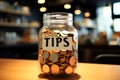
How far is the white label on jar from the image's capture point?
0.63 m

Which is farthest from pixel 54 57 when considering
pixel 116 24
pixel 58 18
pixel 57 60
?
pixel 116 24

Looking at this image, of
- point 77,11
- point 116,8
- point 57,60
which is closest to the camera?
point 57,60

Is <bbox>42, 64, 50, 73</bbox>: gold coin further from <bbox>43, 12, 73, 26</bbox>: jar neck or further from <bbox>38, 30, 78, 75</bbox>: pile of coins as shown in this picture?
<bbox>43, 12, 73, 26</bbox>: jar neck

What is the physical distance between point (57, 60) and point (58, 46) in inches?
1.6

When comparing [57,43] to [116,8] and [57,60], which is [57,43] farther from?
[116,8]

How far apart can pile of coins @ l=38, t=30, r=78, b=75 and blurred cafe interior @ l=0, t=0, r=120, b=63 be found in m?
0.79

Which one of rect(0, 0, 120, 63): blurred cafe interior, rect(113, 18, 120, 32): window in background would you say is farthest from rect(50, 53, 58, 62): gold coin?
rect(113, 18, 120, 32): window in background

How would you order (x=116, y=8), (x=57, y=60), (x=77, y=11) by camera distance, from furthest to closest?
(x=77, y=11), (x=116, y=8), (x=57, y=60)

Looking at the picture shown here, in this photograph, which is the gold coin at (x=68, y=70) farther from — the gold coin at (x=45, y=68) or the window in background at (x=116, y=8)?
the window in background at (x=116, y=8)

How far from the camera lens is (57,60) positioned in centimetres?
62

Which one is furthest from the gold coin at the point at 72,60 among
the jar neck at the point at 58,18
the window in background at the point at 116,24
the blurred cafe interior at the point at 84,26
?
the window in background at the point at 116,24

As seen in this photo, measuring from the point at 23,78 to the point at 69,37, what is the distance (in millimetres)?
176

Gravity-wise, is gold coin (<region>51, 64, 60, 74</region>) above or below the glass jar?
below

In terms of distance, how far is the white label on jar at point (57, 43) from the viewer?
24.9 inches
